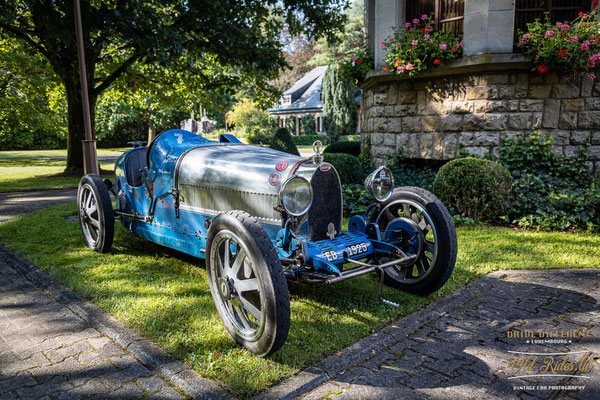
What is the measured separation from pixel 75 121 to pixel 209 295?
11.2m

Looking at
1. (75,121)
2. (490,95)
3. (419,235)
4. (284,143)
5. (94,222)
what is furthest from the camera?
(284,143)

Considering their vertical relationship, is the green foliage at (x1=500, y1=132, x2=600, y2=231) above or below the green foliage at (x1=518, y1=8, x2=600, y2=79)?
below

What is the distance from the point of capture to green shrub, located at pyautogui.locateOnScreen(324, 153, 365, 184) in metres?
8.49

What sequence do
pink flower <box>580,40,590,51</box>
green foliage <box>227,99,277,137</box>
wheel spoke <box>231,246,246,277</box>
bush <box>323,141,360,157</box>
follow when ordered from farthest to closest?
1. green foliage <box>227,99,277,137</box>
2. bush <box>323,141,360,157</box>
3. pink flower <box>580,40,590,51</box>
4. wheel spoke <box>231,246,246,277</box>

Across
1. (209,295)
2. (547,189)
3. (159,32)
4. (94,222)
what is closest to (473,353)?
(209,295)

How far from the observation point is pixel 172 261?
5.03 m

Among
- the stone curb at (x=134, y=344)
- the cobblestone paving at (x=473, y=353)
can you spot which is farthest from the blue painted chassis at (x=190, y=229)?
the stone curb at (x=134, y=344)

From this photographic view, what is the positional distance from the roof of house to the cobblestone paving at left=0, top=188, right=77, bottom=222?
32.9 meters

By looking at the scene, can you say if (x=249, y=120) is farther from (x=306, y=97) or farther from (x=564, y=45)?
(x=564, y=45)

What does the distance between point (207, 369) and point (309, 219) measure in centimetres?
145

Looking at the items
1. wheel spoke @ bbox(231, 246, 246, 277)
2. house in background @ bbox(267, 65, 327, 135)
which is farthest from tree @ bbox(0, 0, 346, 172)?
house in background @ bbox(267, 65, 327, 135)

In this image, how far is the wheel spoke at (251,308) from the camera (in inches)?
116

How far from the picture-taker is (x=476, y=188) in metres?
6.46

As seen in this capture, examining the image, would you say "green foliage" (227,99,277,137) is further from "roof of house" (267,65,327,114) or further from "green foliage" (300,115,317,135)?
"green foliage" (300,115,317,135)
